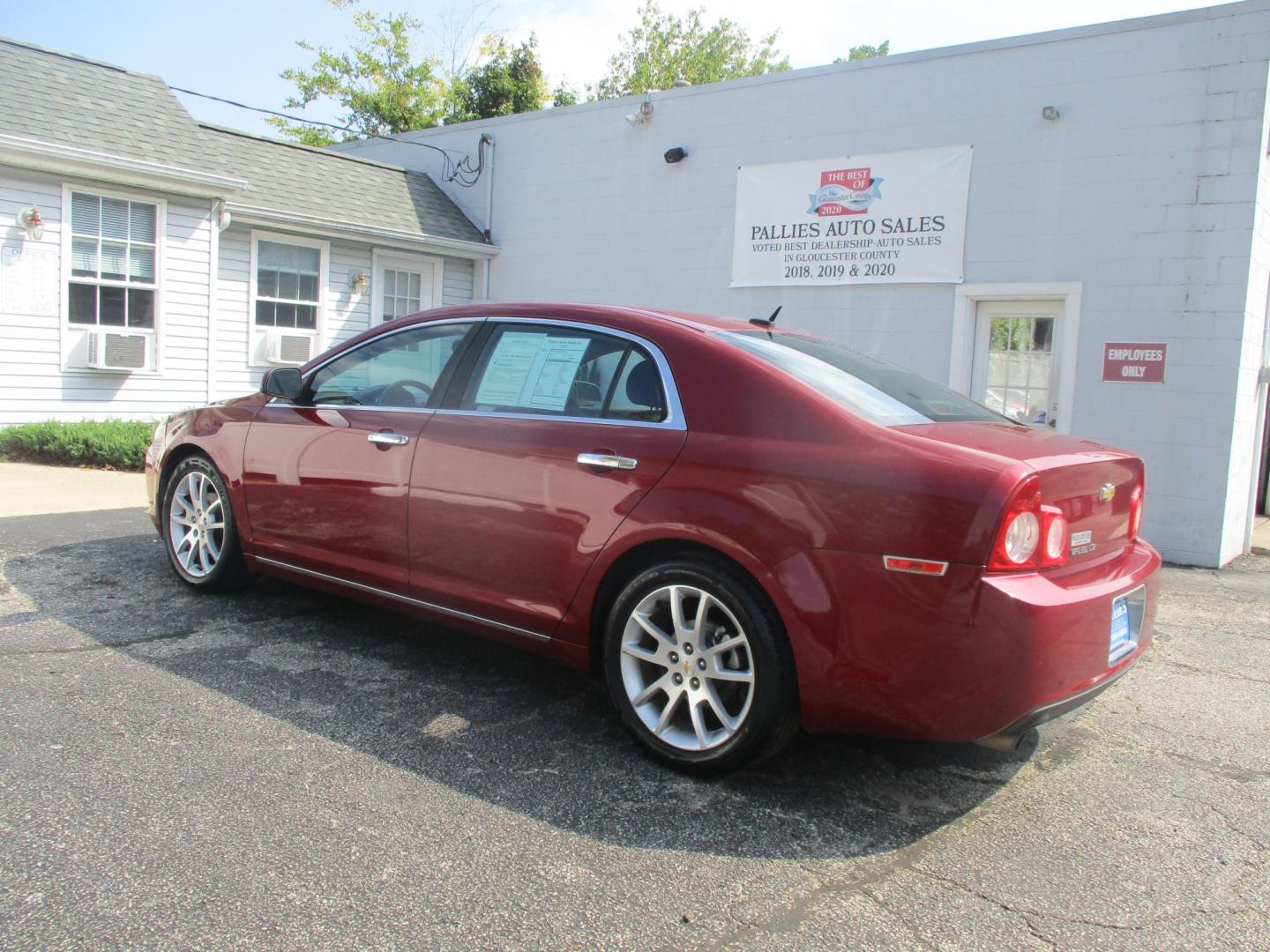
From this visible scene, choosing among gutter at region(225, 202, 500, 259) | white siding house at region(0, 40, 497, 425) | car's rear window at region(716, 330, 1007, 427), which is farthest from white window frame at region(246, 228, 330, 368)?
car's rear window at region(716, 330, 1007, 427)

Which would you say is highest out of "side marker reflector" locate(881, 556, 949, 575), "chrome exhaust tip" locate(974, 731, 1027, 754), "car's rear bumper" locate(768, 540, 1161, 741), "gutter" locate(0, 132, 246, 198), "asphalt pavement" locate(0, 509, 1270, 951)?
"gutter" locate(0, 132, 246, 198)

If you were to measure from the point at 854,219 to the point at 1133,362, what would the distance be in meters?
3.18

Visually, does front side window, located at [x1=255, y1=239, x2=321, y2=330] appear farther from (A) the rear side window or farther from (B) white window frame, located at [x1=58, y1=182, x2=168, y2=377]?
(A) the rear side window

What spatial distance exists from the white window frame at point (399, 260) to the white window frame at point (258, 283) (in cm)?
69

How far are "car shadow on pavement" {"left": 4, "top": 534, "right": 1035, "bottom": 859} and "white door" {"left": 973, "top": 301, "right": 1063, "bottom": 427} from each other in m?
6.34

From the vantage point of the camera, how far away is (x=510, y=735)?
354 centimetres

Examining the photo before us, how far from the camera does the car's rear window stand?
3.30 m

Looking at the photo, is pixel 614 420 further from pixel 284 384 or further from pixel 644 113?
Result: pixel 644 113

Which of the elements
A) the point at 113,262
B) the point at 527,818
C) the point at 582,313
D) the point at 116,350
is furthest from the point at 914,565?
the point at 113,262

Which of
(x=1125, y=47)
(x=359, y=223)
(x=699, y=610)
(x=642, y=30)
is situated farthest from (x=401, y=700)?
(x=642, y=30)

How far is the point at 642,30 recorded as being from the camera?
40.8m

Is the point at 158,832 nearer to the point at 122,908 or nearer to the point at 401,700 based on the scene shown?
the point at 122,908

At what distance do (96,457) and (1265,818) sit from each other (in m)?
10.0

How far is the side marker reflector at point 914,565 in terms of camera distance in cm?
277
